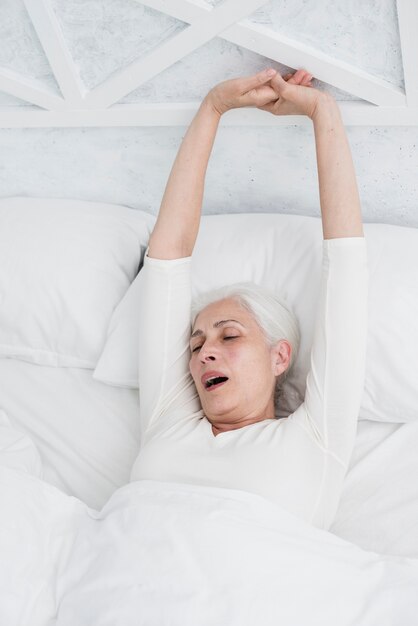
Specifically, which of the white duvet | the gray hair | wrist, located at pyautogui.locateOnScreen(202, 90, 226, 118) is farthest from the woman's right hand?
the white duvet

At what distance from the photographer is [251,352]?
4.68 ft

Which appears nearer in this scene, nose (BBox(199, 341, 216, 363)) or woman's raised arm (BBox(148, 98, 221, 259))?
nose (BBox(199, 341, 216, 363))

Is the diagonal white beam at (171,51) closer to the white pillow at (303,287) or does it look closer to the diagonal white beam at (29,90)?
the diagonal white beam at (29,90)

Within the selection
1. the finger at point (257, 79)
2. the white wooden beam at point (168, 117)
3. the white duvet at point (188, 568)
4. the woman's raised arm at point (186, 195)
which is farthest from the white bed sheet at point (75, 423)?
the finger at point (257, 79)

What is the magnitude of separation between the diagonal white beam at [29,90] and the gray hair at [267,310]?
0.60 m

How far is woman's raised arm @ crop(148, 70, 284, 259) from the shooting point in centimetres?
152

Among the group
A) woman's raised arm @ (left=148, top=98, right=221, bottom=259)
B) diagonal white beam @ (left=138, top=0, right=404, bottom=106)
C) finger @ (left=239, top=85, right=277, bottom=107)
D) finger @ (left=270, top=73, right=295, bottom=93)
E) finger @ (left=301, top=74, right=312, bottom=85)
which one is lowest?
woman's raised arm @ (left=148, top=98, right=221, bottom=259)

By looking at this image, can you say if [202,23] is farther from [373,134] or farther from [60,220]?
[60,220]

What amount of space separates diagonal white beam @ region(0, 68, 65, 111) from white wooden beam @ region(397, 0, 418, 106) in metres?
0.78

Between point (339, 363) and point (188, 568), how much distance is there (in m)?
0.44

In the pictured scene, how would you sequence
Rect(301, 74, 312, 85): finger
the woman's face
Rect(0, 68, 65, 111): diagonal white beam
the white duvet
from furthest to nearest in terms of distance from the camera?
Rect(0, 68, 65, 111): diagonal white beam → Rect(301, 74, 312, 85): finger → the woman's face → the white duvet

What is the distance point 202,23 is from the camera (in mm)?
1526

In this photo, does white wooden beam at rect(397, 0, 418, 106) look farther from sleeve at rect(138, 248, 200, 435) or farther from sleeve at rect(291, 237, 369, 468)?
sleeve at rect(138, 248, 200, 435)

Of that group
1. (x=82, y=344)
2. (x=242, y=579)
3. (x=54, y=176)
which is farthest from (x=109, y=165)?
(x=242, y=579)
